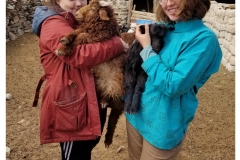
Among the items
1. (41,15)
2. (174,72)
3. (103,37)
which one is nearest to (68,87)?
(103,37)

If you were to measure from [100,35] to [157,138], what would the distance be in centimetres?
91

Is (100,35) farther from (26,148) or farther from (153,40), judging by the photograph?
(26,148)

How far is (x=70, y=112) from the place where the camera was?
1812 millimetres

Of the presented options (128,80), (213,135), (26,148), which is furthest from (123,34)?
(213,135)

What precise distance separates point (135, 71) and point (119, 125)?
9.57 feet

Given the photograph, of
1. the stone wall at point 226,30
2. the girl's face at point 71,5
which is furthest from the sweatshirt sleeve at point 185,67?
the stone wall at point 226,30

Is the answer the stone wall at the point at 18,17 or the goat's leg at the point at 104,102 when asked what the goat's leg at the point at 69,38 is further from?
the stone wall at the point at 18,17

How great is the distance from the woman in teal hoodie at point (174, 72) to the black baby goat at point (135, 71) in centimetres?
4

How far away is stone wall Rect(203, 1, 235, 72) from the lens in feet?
24.1

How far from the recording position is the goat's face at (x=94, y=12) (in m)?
1.93

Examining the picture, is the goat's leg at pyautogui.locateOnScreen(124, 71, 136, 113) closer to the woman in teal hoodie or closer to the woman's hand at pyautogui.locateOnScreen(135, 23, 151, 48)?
the woman in teal hoodie

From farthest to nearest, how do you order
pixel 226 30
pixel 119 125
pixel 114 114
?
pixel 226 30, pixel 119 125, pixel 114 114

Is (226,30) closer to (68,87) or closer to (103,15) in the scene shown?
(103,15)

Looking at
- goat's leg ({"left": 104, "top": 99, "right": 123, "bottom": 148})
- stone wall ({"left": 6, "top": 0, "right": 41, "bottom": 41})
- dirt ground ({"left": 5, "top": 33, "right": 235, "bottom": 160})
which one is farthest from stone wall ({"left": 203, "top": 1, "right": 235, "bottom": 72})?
stone wall ({"left": 6, "top": 0, "right": 41, "bottom": 41})
